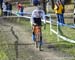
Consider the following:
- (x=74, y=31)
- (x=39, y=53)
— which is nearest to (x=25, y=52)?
(x=39, y=53)

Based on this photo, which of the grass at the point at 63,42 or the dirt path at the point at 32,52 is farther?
the grass at the point at 63,42

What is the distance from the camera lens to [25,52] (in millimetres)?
14945

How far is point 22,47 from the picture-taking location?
16.1 metres

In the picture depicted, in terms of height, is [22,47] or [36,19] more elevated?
[36,19]

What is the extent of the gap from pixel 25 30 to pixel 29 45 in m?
5.63

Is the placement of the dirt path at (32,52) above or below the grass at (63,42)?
above

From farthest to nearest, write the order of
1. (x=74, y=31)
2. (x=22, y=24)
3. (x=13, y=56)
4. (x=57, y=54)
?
(x=22, y=24)
(x=74, y=31)
(x=57, y=54)
(x=13, y=56)

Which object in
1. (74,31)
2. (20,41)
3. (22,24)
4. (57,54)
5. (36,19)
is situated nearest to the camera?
(57,54)

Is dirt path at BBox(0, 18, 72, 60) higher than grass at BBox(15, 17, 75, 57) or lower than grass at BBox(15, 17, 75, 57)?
higher

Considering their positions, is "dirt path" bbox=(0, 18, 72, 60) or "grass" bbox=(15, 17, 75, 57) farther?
"grass" bbox=(15, 17, 75, 57)

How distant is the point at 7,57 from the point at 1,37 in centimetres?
537

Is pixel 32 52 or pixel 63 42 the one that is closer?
pixel 32 52

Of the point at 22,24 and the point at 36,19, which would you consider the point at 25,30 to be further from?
the point at 36,19

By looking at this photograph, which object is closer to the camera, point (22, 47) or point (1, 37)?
point (22, 47)
